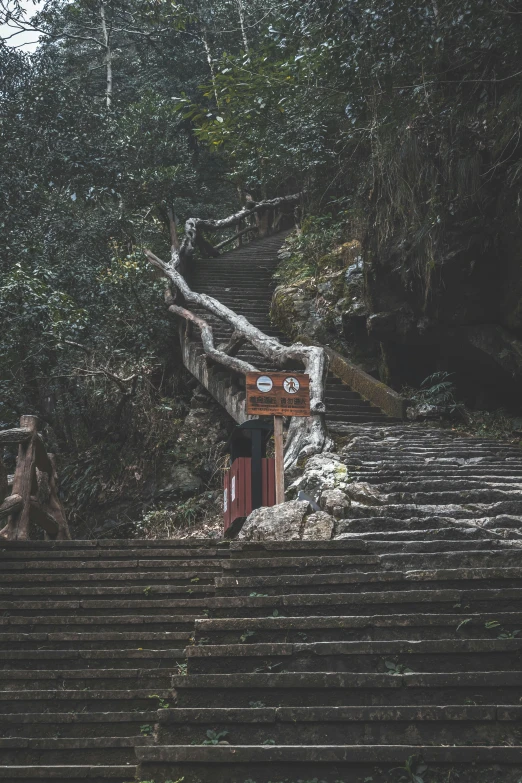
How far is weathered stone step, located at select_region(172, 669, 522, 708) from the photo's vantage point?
136 inches

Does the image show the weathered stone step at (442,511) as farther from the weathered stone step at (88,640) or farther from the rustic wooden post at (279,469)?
the weathered stone step at (88,640)

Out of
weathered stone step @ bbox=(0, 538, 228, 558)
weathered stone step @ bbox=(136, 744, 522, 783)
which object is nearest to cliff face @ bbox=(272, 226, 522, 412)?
weathered stone step @ bbox=(0, 538, 228, 558)

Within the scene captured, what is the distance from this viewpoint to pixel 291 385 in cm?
659

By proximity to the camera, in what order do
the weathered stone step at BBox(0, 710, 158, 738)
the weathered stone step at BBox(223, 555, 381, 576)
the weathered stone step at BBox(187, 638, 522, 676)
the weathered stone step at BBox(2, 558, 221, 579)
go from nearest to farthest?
the weathered stone step at BBox(187, 638, 522, 676), the weathered stone step at BBox(0, 710, 158, 738), the weathered stone step at BBox(223, 555, 381, 576), the weathered stone step at BBox(2, 558, 221, 579)

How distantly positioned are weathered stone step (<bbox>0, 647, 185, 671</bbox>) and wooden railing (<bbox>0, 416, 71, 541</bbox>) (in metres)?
1.55

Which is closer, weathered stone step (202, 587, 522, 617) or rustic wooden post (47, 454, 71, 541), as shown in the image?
weathered stone step (202, 587, 522, 617)

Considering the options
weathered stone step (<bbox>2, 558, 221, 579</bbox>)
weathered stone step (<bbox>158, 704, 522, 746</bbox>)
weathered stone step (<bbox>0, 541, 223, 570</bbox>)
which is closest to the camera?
weathered stone step (<bbox>158, 704, 522, 746</bbox>)

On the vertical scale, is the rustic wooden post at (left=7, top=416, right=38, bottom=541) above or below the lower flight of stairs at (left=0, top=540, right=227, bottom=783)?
above

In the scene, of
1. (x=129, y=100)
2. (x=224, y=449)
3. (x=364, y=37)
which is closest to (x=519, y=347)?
(x=364, y=37)

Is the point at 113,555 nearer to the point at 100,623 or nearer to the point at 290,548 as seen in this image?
the point at 100,623

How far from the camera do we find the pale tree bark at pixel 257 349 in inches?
301

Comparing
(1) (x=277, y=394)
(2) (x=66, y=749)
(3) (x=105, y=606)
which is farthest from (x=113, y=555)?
(1) (x=277, y=394)

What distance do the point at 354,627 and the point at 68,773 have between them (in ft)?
5.22

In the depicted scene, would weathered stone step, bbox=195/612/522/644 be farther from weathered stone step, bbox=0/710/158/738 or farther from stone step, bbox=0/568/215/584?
stone step, bbox=0/568/215/584
